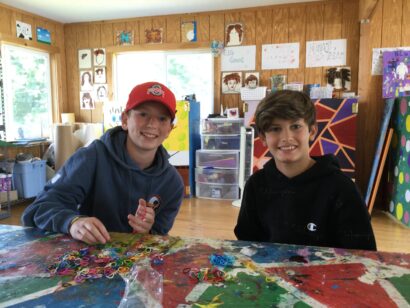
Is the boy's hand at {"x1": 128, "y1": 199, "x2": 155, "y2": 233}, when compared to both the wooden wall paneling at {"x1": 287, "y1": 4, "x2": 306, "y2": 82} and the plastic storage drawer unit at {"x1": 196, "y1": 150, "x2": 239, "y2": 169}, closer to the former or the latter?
the plastic storage drawer unit at {"x1": 196, "y1": 150, "x2": 239, "y2": 169}

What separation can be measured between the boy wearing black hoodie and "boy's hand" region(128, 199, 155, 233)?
0.33 meters

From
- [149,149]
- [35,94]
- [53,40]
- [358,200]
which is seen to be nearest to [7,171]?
[35,94]

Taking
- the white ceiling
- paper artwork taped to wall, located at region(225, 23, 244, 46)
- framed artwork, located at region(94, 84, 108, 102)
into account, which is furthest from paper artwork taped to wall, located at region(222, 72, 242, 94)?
framed artwork, located at region(94, 84, 108, 102)

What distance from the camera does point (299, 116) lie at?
112 cm

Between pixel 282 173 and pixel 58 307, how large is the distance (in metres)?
0.81

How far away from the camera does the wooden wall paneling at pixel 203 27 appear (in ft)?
13.8

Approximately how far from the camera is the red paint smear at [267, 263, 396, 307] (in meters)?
0.61

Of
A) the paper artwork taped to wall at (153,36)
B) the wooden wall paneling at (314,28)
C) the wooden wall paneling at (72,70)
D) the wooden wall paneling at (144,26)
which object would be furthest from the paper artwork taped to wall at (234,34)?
the wooden wall paneling at (72,70)

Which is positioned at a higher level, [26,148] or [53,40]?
[53,40]

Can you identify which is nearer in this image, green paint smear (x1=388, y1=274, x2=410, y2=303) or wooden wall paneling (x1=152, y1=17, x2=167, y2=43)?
green paint smear (x1=388, y1=274, x2=410, y2=303)

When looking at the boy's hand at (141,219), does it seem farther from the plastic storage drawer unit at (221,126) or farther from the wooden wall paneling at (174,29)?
the wooden wall paneling at (174,29)

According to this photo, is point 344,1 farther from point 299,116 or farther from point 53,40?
point 53,40

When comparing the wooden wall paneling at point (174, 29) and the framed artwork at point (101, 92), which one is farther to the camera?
the framed artwork at point (101, 92)

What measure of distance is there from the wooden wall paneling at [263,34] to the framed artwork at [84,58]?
7.62 ft
